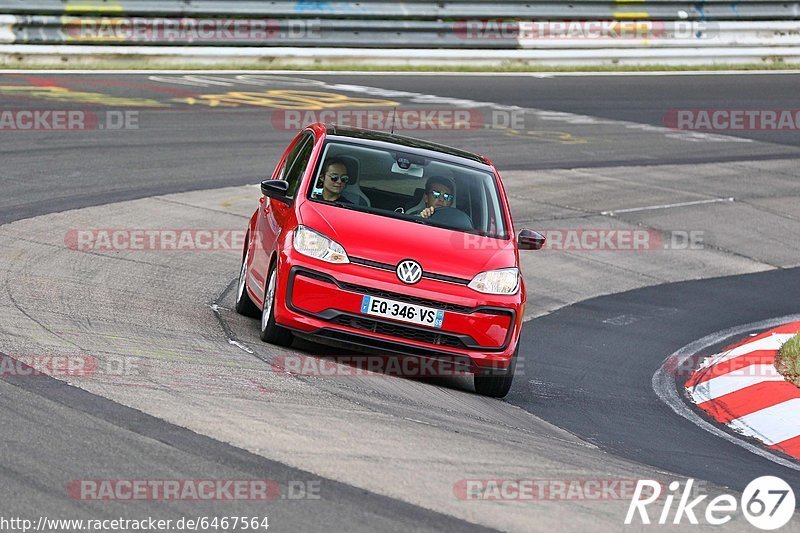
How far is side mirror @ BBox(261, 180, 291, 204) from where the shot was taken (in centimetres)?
928

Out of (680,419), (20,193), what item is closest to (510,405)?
(680,419)

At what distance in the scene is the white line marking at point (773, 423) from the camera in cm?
869

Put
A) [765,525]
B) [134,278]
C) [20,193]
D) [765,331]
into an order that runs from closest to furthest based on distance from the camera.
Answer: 1. [765,525]
2. [134,278]
3. [765,331]
4. [20,193]

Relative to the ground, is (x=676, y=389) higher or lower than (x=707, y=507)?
lower

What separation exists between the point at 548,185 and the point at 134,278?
782 cm

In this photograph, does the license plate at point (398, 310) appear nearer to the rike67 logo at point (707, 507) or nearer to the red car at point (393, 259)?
the red car at point (393, 259)

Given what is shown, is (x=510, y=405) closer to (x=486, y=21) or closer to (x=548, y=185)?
(x=548, y=185)

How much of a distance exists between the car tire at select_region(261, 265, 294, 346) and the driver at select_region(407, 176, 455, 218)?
1.14 metres

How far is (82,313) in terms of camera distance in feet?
29.7

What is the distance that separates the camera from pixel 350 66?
80.5 ft

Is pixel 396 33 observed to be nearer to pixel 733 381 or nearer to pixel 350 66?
pixel 350 66

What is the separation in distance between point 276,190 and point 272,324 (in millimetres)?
1096

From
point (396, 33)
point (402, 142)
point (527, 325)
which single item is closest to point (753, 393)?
point (527, 325)

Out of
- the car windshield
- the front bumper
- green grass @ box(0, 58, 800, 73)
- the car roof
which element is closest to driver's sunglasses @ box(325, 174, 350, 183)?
the car windshield
